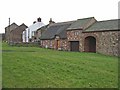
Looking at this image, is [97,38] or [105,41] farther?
[97,38]

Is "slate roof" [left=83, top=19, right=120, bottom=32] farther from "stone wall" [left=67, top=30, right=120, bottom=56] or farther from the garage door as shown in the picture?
the garage door

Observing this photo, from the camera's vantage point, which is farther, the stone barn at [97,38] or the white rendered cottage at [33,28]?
the white rendered cottage at [33,28]

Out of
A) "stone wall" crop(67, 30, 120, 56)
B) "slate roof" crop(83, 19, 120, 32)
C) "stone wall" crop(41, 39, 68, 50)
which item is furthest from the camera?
"stone wall" crop(41, 39, 68, 50)

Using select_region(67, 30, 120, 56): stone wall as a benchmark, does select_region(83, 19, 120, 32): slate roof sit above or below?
above

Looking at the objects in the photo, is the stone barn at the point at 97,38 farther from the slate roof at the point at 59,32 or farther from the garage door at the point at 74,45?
the slate roof at the point at 59,32

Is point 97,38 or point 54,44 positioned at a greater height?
point 97,38

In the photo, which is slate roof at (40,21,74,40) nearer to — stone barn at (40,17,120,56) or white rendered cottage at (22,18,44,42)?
stone barn at (40,17,120,56)

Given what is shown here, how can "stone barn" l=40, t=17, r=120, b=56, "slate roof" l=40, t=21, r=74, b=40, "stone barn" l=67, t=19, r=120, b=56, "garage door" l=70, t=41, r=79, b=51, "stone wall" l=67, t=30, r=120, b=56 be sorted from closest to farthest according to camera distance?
"stone wall" l=67, t=30, r=120, b=56 < "stone barn" l=67, t=19, r=120, b=56 < "stone barn" l=40, t=17, r=120, b=56 < "garage door" l=70, t=41, r=79, b=51 < "slate roof" l=40, t=21, r=74, b=40

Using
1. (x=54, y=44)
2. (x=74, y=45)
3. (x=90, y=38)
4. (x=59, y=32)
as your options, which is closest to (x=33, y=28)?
(x=59, y=32)

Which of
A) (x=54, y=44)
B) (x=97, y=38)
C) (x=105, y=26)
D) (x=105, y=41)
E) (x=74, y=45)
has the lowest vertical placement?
(x=74, y=45)

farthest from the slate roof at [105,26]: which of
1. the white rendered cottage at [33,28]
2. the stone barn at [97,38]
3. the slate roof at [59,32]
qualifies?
the white rendered cottage at [33,28]

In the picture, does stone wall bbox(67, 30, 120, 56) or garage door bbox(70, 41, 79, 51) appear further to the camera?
garage door bbox(70, 41, 79, 51)

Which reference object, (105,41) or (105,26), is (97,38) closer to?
(105,41)

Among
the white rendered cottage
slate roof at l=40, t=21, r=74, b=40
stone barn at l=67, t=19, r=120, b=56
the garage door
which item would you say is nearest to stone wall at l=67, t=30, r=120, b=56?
stone barn at l=67, t=19, r=120, b=56
